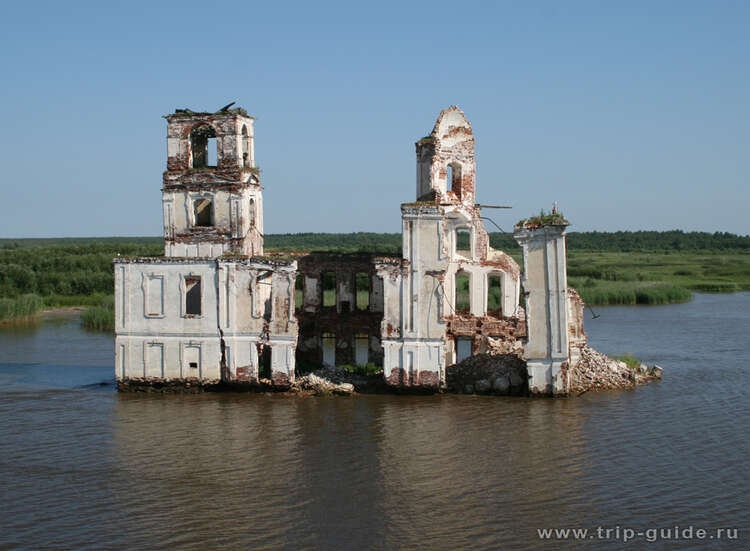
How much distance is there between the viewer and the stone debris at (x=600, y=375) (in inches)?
1005

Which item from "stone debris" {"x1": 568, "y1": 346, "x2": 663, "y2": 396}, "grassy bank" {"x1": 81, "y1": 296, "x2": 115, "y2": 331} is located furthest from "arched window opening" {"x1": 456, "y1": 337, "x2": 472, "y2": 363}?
"grassy bank" {"x1": 81, "y1": 296, "x2": 115, "y2": 331}

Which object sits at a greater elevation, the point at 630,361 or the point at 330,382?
the point at 630,361

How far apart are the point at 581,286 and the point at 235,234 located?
34177mm

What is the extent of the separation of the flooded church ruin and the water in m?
1.13

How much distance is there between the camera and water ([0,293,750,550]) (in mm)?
15719

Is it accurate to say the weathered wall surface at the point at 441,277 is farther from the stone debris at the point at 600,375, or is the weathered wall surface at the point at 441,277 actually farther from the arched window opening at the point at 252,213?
the arched window opening at the point at 252,213

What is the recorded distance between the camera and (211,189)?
27.4 m

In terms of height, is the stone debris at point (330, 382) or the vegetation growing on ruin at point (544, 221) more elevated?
the vegetation growing on ruin at point (544, 221)

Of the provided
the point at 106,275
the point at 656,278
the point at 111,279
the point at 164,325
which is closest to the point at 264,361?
the point at 164,325

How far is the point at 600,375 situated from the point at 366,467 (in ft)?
32.0

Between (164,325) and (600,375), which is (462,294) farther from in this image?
(164,325)

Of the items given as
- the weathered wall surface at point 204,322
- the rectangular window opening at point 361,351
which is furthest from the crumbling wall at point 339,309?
the rectangular window opening at point 361,351

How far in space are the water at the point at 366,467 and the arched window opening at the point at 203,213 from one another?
18.7 feet

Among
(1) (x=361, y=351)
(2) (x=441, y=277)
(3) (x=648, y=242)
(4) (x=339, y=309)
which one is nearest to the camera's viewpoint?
(2) (x=441, y=277)
